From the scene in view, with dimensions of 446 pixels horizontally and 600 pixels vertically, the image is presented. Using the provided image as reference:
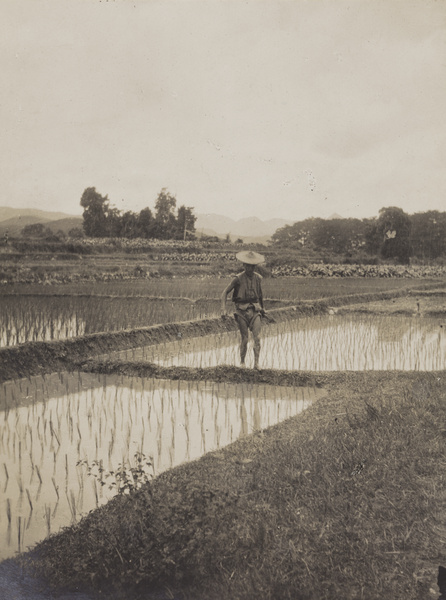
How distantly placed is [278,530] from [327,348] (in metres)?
5.86

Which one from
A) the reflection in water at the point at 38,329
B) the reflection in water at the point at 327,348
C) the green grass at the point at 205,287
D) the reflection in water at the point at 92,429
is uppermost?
the green grass at the point at 205,287

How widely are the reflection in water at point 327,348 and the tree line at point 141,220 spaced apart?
2250mm

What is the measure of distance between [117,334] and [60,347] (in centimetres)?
118

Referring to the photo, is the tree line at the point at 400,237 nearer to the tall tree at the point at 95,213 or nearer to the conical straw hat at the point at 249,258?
the tall tree at the point at 95,213

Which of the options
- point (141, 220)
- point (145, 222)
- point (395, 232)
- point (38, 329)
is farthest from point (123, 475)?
point (395, 232)

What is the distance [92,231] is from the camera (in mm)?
9688

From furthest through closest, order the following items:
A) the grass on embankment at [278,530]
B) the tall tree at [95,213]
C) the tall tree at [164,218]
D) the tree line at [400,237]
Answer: the tree line at [400,237]
the tall tree at [164,218]
the tall tree at [95,213]
the grass on embankment at [278,530]

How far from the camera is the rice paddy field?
2.44m

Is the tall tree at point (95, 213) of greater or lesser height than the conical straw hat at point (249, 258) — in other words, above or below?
above

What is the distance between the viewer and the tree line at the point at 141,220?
876 centimetres

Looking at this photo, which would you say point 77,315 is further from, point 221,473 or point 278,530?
point 278,530

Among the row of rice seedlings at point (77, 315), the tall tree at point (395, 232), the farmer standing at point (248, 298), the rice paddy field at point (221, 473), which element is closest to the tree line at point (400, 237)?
the tall tree at point (395, 232)

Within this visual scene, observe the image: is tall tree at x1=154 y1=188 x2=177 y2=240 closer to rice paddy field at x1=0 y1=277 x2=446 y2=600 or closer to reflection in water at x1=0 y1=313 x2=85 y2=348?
reflection in water at x1=0 y1=313 x2=85 y2=348

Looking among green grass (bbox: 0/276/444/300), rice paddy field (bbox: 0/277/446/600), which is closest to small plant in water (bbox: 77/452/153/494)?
rice paddy field (bbox: 0/277/446/600)
